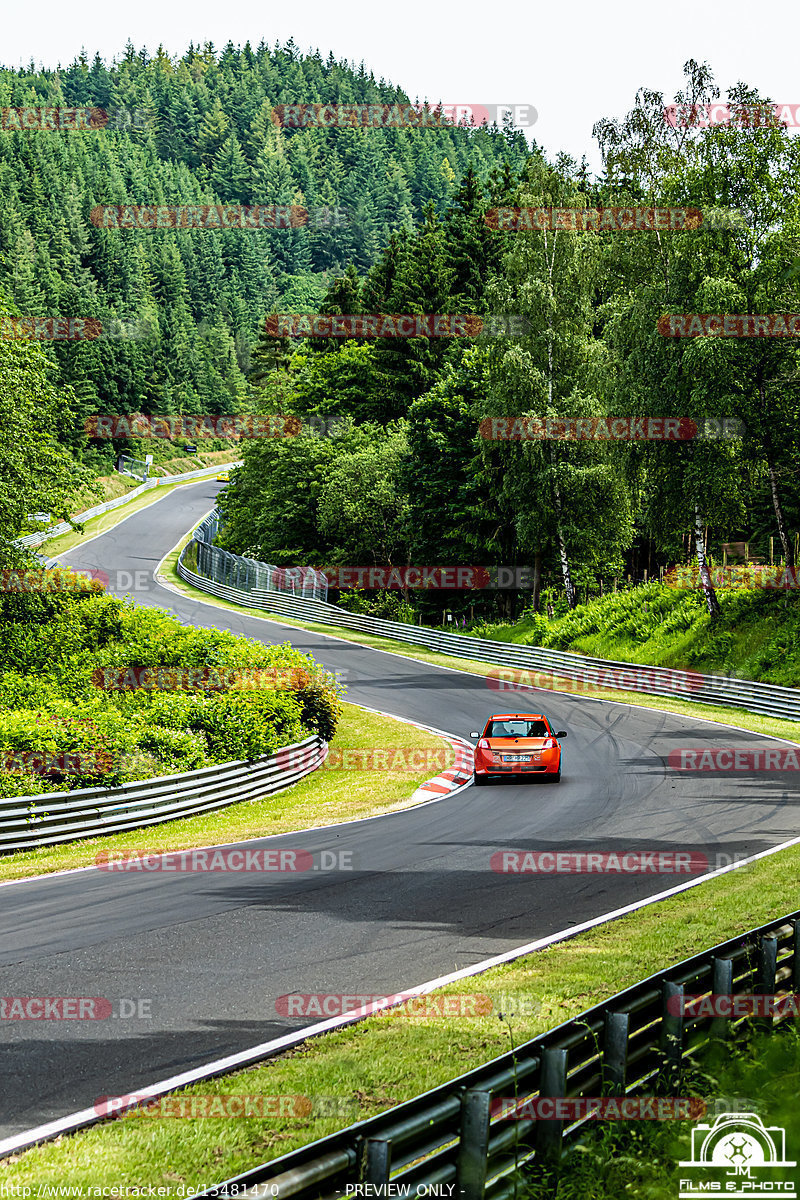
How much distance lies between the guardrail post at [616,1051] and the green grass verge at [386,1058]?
1.28 meters

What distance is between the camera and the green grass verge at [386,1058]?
595cm

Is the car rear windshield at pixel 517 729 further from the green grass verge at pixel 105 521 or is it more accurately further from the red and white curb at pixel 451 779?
the green grass verge at pixel 105 521

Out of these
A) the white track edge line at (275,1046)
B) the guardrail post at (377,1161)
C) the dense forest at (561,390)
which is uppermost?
the dense forest at (561,390)

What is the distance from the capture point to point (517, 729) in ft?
77.7

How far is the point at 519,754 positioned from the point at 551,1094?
667 inches

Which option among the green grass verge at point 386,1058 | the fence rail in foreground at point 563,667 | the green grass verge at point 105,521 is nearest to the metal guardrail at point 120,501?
the green grass verge at point 105,521

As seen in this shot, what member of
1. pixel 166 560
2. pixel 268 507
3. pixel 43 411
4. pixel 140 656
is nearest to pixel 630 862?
pixel 140 656

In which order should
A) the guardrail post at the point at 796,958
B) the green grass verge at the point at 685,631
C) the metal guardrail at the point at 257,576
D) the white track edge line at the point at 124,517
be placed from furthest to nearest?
the white track edge line at the point at 124,517
the metal guardrail at the point at 257,576
the green grass verge at the point at 685,631
the guardrail post at the point at 796,958

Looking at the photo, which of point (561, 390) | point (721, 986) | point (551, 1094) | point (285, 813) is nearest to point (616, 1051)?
point (551, 1094)

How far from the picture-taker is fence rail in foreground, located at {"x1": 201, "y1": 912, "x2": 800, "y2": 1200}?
4762 millimetres

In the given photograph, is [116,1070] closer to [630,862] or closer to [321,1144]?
[321,1144]

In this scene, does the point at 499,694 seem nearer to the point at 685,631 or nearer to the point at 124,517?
the point at 685,631

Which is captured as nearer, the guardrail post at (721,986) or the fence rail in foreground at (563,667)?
the guardrail post at (721,986)

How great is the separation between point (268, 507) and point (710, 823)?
2166 inches
